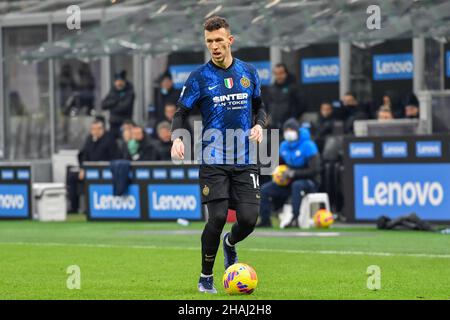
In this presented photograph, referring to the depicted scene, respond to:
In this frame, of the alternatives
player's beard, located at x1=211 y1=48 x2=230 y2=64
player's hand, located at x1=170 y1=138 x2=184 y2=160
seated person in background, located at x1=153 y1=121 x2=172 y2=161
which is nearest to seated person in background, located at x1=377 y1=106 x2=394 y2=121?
seated person in background, located at x1=153 y1=121 x2=172 y2=161

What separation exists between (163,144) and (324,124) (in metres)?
3.15

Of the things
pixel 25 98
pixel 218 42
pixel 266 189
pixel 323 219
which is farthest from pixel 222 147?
pixel 25 98

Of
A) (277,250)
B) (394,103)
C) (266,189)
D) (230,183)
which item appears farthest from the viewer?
(394,103)

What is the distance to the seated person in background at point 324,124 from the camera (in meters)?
25.0

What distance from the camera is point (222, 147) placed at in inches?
458

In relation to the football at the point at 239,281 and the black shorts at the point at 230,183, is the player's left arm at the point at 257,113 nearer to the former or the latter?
the black shorts at the point at 230,183

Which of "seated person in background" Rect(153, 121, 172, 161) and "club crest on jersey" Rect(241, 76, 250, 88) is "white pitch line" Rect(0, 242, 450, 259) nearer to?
"club crest on jersey" Rect(241, 76, 250, 88)

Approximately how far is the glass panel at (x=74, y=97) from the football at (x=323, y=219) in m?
11.5

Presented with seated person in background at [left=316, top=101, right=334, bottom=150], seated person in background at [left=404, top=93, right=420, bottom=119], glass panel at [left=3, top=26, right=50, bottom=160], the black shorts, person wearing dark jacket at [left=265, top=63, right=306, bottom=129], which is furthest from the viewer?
glass panel at [left=3, top=26, right=50, bottom=160]

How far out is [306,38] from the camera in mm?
25656

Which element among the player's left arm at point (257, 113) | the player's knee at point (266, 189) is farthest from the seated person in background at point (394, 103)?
the player's left arm at point (257, 113)

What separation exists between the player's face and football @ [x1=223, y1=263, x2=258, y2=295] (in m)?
1.88

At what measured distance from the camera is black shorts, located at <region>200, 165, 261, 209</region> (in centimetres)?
1155

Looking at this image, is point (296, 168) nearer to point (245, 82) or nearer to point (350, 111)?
point (350, 111)
